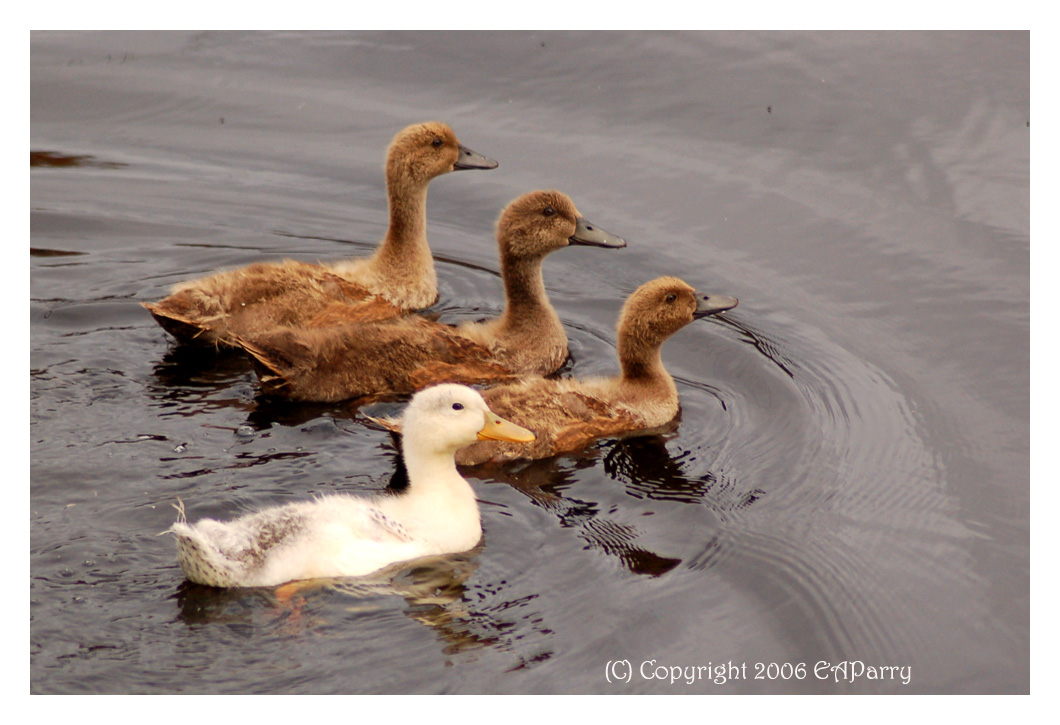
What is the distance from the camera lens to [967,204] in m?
10.4

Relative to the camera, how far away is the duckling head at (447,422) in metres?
6.64

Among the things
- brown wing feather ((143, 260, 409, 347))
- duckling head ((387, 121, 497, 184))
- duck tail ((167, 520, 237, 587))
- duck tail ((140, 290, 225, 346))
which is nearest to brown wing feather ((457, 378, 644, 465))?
brown wing feather ((143, 260, 409, 347))

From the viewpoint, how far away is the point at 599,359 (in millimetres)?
8977

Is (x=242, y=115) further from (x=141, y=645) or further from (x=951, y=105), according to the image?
(x=141, y=645)

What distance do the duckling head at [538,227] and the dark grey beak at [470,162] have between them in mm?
1047

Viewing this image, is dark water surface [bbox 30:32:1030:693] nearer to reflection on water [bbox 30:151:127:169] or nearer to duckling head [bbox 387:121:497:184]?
reflection on water [bbox 30:151:127:169]

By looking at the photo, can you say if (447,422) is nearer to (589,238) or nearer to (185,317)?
(185,317)

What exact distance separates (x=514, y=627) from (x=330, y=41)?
28.0ft

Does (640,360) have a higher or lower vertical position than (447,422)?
higher

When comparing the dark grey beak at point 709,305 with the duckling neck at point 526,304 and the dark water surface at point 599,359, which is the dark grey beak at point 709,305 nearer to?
the dark water surface at point 599,359

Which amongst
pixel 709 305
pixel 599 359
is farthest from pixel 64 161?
pixel 709 305

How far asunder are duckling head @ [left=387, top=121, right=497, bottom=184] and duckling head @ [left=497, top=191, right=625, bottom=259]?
3.42 ft

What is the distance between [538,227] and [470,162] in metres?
1.29

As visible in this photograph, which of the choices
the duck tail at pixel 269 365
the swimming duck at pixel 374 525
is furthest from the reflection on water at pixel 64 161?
the swimming duck at pixel 374 525
